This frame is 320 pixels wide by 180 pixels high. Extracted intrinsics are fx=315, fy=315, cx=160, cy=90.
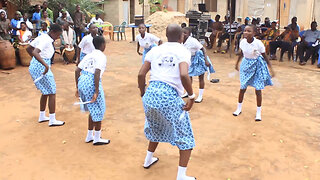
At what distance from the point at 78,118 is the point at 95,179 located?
2173mm

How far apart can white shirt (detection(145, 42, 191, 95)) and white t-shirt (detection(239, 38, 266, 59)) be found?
241 cm

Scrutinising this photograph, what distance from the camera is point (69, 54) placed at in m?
10.3

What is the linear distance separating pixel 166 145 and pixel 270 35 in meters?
8.69

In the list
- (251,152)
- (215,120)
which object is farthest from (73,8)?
(251,152)

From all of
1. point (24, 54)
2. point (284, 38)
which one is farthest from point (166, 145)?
point (284, 38)

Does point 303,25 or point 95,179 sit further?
point 303,25

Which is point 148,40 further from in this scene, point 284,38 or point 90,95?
point 284,38

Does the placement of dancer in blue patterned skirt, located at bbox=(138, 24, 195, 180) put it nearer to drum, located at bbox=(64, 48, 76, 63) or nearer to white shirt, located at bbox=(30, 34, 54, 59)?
white shirt, located at bbox=(30, 34, 54, 59)

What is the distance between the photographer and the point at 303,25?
17172 millimetres

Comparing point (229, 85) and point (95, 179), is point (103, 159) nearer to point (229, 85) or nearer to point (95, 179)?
point (95, 179)

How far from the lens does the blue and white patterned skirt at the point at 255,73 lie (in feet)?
16.9

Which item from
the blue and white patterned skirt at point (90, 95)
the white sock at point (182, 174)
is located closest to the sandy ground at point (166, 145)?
the white sock at point (182, 174)

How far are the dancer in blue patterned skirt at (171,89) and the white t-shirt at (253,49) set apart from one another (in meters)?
2.37

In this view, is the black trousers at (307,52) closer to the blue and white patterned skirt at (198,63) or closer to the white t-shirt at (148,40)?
the blue and white patterned skirt at (198,63)
